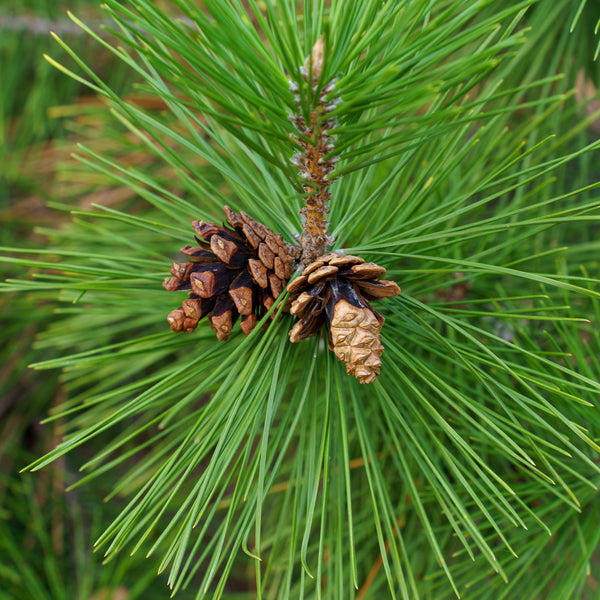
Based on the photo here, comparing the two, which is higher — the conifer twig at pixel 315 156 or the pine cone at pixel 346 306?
the conifer twig at pixel 315 156

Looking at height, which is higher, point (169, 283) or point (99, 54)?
point (99, 54)

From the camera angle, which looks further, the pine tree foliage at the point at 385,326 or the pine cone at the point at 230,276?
the pine cone at the point at 230,276

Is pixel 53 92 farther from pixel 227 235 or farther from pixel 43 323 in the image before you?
pixel 227 235

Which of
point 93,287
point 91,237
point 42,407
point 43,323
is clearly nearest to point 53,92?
point 43,323
